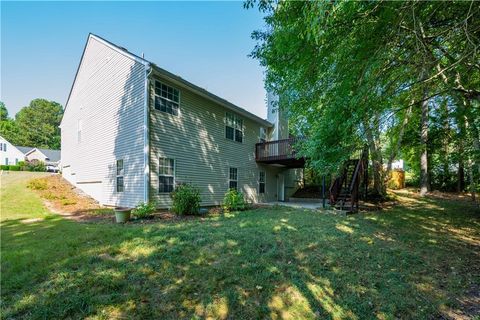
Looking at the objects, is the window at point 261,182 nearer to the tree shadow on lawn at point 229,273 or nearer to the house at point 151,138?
the house at point 151,138

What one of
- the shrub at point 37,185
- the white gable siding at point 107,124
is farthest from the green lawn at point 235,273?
the shrub at point 37,185

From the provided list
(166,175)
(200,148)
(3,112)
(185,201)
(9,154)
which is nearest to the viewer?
(185,201)

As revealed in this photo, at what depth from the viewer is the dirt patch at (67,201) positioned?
8805 millimetres

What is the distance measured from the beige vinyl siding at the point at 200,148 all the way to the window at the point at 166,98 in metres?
0.19

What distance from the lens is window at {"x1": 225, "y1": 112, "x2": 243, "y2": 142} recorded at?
12867 millimetres

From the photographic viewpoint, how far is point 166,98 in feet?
32.4

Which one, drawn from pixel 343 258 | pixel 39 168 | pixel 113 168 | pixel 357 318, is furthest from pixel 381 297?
pixel 39 168

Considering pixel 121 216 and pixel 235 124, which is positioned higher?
pixel 235 124

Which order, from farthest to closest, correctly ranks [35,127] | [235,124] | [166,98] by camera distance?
[35,127] → [235,124] → [166,98]

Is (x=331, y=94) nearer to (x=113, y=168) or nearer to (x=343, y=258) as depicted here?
(x=343, y=258)

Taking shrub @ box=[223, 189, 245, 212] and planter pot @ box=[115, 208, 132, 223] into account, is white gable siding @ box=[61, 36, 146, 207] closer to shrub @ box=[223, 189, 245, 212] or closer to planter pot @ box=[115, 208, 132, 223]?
planter pot @ box=[115, 208, 132, 223]

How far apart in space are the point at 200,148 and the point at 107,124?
4602 millimetres

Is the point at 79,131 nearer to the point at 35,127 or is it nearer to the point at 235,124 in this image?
the point at 235,124

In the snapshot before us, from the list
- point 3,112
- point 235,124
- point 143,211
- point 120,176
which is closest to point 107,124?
point 120,176
